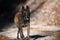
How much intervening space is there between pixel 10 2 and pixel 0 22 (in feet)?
9.41

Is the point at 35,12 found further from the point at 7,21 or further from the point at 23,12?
the point at 23,12

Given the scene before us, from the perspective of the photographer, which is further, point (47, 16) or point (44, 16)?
point (44, 16)

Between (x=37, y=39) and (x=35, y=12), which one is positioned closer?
(x=37, y=39)

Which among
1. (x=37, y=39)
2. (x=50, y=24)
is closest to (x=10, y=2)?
(x=50, y=24)

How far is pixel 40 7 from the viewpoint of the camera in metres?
17.7

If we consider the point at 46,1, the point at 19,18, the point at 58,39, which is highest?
the point at 46,1

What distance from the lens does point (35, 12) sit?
57.5ft

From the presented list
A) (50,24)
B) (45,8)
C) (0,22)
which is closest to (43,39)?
(50,24)

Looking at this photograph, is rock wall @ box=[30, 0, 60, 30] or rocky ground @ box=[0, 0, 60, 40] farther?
rock wall @ box=[30, 0, 60, 30]

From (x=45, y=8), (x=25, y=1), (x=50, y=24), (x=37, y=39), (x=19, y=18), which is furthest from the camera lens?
(x=25, y=1)

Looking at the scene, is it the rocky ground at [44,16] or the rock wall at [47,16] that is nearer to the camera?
the rocky ground at [44,16]

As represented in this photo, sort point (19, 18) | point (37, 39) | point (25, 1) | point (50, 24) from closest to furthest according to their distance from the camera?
point (19, 18) < point (37, 39) < point (50, 24) < point (25, 1)

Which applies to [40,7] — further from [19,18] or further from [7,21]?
[19,18]

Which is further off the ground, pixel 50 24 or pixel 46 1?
pixel 46 1
